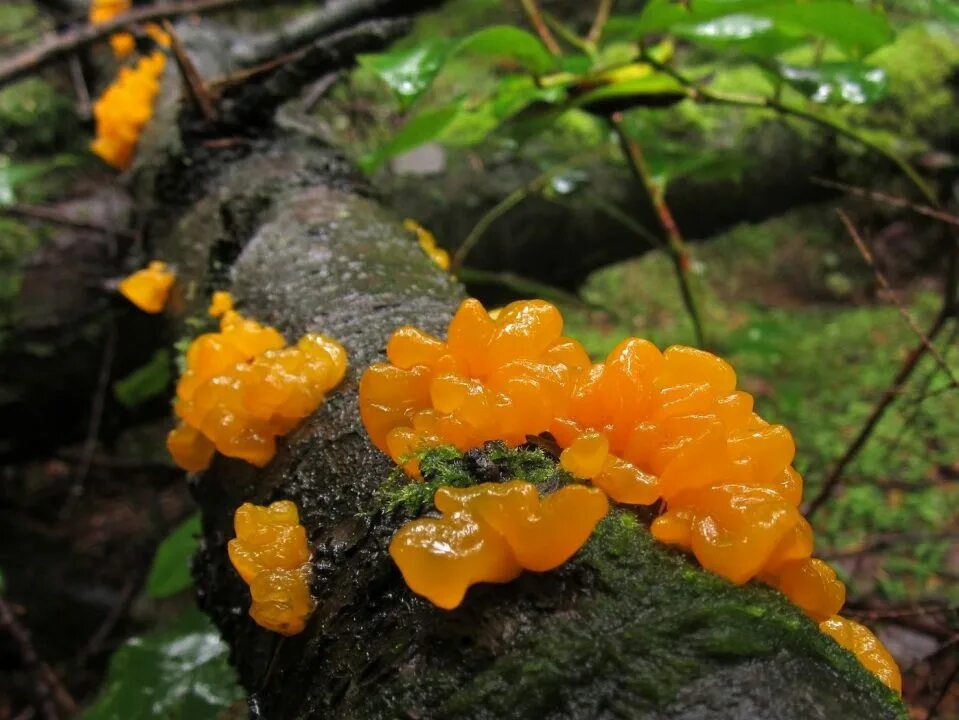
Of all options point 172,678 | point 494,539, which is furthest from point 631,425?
point 172,678

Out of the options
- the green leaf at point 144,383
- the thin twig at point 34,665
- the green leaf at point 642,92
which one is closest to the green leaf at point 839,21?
the green leaf at point 642,92

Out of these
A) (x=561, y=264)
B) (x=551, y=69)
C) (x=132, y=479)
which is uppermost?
(x=551, y=69)

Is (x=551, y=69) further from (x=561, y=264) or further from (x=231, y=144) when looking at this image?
(x=561, y=264)

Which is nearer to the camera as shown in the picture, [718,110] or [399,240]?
[399,240]

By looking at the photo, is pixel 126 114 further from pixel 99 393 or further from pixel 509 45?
pixel 509 45

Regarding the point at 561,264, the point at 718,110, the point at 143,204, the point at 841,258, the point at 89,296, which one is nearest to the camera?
the point at 143,204

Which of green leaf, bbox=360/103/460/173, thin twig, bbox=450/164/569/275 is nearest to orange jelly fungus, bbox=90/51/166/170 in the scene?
thin twig, bbox=450/164/569/275

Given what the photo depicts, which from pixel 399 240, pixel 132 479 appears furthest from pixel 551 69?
pixel 132 479
